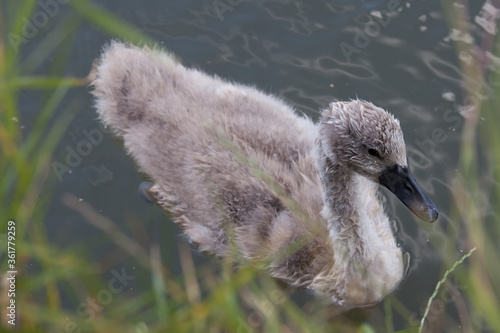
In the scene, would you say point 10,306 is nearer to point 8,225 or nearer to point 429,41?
point 8,225

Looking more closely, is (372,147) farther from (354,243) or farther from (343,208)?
(354,243)

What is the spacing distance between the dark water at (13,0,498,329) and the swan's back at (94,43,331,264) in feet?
1.02

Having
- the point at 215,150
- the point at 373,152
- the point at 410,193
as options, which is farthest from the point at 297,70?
the point at 410,193

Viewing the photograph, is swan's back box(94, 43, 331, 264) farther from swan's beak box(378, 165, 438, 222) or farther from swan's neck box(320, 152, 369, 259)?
swan's beak box(378, 165, 438, 222)

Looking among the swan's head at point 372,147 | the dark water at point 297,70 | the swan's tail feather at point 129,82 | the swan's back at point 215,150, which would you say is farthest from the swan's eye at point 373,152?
the swan's tail feather at point 129,82

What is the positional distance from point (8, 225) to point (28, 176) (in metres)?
0.28

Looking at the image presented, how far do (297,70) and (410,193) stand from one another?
202cm

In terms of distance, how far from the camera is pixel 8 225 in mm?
2787

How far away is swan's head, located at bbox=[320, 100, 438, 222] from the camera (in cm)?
370

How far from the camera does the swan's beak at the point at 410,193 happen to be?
3.77 meters

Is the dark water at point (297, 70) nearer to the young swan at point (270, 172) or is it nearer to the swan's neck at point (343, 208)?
the young swan at point (270, 172)

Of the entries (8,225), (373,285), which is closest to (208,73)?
(373,285)

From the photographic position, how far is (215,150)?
447 centimetres

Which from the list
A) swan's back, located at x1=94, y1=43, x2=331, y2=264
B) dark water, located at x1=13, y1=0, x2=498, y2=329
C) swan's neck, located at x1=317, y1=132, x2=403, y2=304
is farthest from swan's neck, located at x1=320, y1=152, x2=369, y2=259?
dark water, located at x1=13, y1=0, x2=498, y2=329
